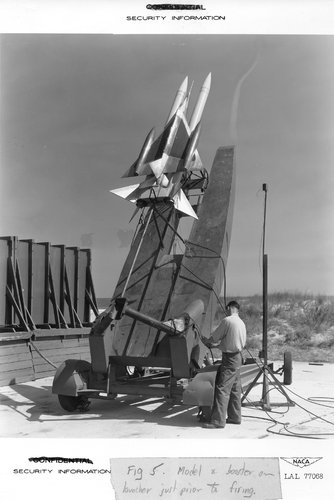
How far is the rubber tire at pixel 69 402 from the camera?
8558 mm

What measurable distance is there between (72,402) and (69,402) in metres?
0.05

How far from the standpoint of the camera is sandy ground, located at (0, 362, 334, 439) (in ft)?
24.1

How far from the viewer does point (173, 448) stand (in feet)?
16.5

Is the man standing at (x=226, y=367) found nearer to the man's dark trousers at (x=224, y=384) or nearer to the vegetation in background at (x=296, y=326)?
the man's dark trousers at (x=224, y=384)

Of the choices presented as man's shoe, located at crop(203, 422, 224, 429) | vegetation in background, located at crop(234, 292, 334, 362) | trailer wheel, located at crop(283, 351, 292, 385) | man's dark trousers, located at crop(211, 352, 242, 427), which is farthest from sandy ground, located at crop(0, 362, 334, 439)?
vegetation in background, located at crop(234, 292, 334, 362)

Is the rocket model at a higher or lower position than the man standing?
higher

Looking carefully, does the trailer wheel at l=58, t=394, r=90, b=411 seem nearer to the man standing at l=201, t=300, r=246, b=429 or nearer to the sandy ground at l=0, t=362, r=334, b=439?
the sandy ground at l=0, t=362, r=334, b=439

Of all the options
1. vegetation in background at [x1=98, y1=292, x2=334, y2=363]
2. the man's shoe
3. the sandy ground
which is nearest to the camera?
the sandy ground

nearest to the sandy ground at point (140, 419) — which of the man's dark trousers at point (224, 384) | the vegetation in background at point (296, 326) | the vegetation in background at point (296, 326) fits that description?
the man's dark trousers at point (224, 384)

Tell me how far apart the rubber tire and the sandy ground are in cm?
11

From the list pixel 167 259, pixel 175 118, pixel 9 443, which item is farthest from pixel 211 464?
pixel 175 118

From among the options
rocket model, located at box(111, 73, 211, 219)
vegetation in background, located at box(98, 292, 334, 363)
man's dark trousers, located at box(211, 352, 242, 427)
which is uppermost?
rocket model, located at box(111, 73, 211, 219)

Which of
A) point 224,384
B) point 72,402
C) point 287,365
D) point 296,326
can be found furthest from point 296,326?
point 224,384

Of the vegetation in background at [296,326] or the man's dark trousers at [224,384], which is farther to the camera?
the vegetation in background at [296,326]
